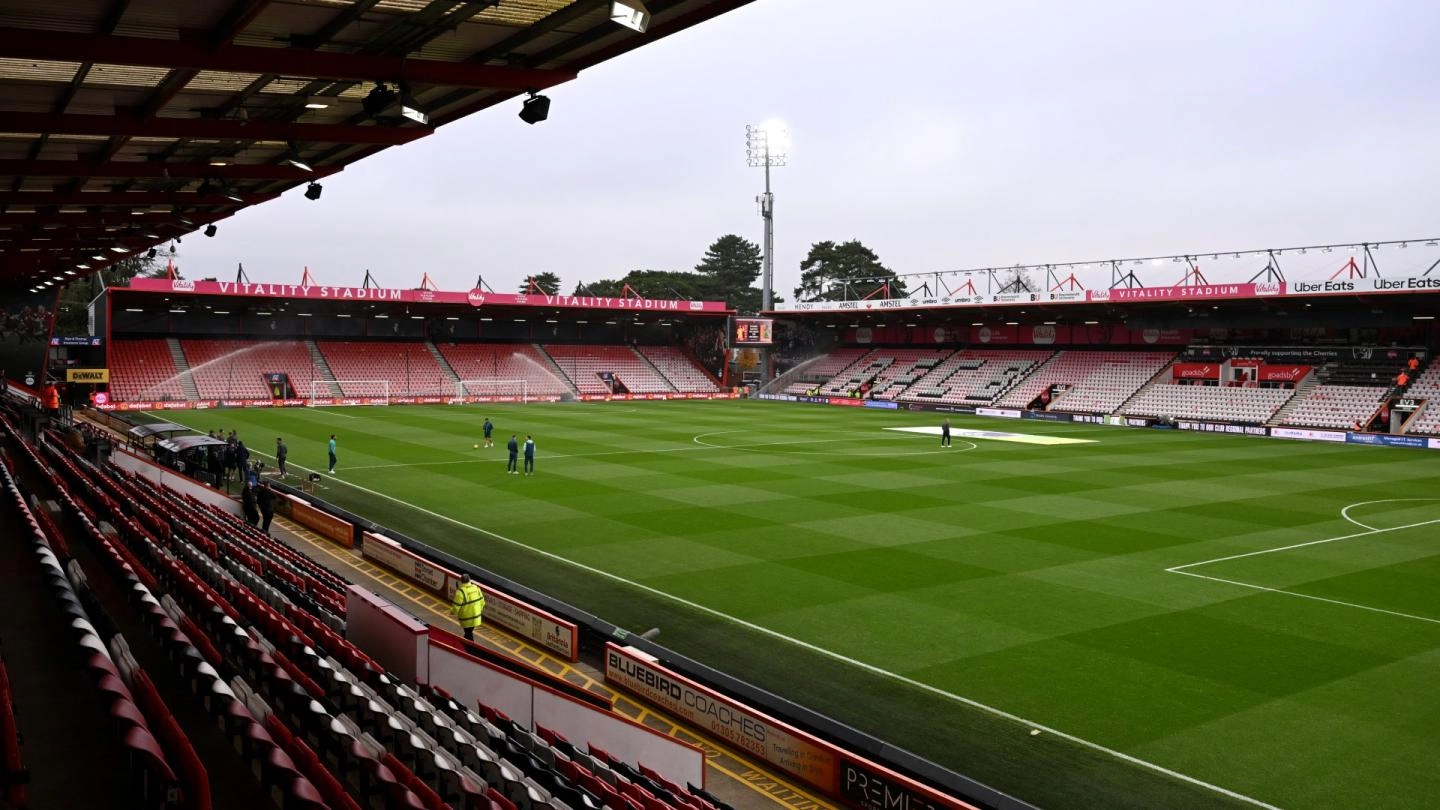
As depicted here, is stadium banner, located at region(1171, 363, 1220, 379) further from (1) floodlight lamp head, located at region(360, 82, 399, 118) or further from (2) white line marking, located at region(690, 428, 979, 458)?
(1) floodlight lamp head, located at region(360, 82, 399, 118)

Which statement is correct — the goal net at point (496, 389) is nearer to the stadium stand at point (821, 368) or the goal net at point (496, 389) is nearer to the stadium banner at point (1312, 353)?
the stadium stand at point (821, 368)

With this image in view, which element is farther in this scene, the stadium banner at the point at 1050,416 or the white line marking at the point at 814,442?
the stadium banner at the point at 1050,416

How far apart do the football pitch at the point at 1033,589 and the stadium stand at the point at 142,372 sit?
24717 mm

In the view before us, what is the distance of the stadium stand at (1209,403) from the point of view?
52128mm

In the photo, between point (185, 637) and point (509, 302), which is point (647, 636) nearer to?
point (185, 637)

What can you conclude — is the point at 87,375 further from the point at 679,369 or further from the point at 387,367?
the point at 679,369

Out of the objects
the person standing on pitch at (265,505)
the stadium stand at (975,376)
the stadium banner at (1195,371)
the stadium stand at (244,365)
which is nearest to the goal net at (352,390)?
the stadium stand at (244,365)

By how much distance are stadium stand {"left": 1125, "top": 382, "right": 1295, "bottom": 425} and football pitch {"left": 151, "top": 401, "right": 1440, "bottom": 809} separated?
661 inches

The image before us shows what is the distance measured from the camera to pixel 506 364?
72062 millimetres

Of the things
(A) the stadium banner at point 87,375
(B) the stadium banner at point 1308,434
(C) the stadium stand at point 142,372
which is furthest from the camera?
(C) the stadium stand at point 142,372

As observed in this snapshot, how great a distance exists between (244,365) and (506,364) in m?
18.1

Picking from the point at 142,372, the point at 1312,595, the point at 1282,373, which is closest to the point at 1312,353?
the point at 1282,373

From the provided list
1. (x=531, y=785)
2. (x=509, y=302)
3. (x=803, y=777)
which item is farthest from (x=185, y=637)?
(x=509, y=302)

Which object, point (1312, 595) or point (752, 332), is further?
point (752, 332)
